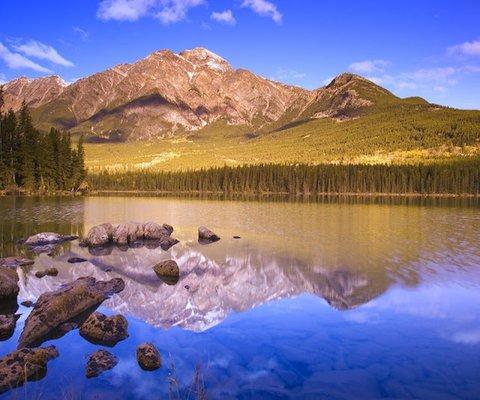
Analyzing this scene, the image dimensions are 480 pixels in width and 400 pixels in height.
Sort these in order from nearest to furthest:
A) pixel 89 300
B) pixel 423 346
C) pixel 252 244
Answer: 1. pixel 423 346
2. pixel 89 300
3. pixel 252 244

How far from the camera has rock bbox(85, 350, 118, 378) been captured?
519 inches

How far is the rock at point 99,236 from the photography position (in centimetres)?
3722

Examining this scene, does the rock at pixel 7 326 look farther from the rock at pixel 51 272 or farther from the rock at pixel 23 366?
the rock at pixel 51 272

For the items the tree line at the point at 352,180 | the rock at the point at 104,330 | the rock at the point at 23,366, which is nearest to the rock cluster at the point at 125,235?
the rock at the point at 104,330

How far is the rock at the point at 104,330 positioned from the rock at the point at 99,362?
1.44m

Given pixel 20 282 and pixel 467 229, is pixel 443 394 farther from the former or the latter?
pixel 467 229

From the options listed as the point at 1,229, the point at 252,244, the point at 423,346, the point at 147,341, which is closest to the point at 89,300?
the point at 147,341

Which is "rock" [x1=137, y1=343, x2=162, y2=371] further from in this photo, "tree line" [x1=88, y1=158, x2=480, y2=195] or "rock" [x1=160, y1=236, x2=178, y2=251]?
"tree line" [x1=88, y1=158, x2=480, y2=195]

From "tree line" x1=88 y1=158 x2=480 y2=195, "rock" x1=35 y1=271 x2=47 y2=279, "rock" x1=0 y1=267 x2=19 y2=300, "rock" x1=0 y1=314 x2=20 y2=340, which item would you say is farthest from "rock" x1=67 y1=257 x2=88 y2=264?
"tree line" x1=88 y1=158 x2=480 y2=195

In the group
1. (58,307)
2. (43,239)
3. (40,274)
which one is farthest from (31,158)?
(58,307)

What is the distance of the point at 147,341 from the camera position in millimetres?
15867

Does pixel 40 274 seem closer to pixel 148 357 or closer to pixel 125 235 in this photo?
pixel 148 357

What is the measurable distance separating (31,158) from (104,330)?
105383 mm

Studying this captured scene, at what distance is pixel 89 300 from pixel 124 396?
852 cm
